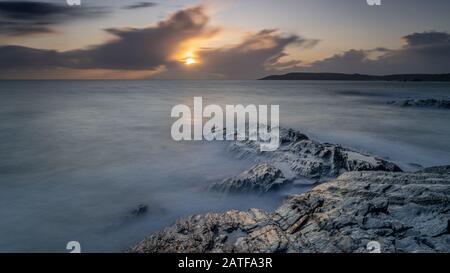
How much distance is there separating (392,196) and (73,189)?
559 cm

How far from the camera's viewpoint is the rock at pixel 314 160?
6047 millimetres

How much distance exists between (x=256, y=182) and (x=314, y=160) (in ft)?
4.83

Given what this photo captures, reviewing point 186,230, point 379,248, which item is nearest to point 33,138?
point 186,230

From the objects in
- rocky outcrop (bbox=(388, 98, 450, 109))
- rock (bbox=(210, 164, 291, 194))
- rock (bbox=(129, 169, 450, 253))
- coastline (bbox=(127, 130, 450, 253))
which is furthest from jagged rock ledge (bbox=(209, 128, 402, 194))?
rocky outcrop (bbox=(388, 98, 450, 109))

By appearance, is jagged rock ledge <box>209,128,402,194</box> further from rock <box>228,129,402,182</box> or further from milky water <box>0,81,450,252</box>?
milky water <box>0,81,450,252</box>

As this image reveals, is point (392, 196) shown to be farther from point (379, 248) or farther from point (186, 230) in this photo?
point (186, 230)

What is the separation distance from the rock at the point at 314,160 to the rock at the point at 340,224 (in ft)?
4.49

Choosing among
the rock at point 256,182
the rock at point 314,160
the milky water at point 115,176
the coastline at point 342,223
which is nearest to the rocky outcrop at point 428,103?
the milky water at point 115,176

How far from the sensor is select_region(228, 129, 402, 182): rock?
6047 mm

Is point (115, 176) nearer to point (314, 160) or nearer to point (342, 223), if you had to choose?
point (314, 160)

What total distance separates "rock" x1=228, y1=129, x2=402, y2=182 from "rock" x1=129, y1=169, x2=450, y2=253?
1.37 m

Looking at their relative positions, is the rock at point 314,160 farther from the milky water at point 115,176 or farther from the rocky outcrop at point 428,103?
the rocky outcrop at point 428,103

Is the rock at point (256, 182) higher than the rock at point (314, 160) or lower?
lower
